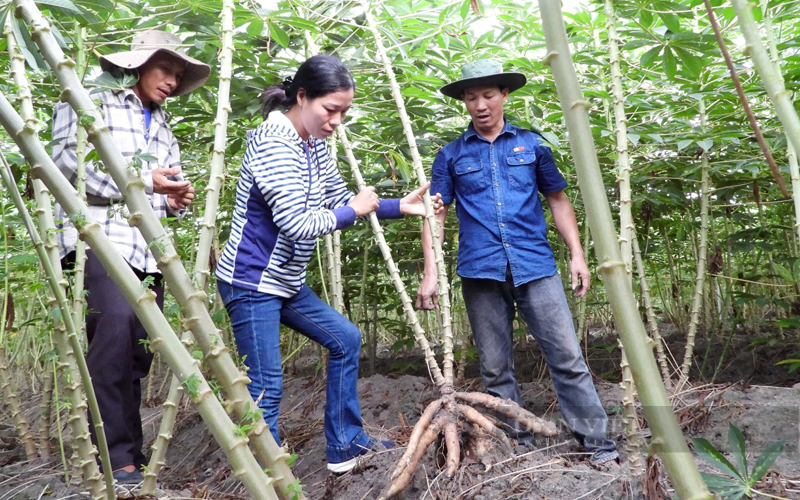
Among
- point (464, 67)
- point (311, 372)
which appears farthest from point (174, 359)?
point (311, 372)

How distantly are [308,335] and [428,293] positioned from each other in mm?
557

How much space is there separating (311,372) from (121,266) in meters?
4.14

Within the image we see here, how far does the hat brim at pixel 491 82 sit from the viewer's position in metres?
2.63

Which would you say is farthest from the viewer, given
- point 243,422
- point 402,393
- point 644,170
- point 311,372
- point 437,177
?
point 311,372

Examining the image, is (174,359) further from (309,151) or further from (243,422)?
(309,151)

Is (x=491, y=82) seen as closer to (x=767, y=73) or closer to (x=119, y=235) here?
(x=119, y=235)

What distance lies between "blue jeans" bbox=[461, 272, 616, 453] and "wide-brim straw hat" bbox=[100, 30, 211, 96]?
1.43 m

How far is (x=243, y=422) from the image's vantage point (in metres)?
0.92

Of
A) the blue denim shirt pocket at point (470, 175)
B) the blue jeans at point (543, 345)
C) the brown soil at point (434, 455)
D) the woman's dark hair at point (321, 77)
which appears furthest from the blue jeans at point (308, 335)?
the blue denim shirt pocket at point (470, 175)

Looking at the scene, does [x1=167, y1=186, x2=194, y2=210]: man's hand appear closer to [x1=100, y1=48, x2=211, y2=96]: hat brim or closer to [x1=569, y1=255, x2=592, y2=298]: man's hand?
[x1=100, y1=48, x2=211, y2=96]: hat brim

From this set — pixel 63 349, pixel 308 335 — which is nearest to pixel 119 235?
pixel 308 335

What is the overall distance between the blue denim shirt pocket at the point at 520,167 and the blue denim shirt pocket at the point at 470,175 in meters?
0.12

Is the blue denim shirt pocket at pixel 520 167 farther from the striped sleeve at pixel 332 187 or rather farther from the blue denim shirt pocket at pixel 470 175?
the striped sleeve at pixel 332 187

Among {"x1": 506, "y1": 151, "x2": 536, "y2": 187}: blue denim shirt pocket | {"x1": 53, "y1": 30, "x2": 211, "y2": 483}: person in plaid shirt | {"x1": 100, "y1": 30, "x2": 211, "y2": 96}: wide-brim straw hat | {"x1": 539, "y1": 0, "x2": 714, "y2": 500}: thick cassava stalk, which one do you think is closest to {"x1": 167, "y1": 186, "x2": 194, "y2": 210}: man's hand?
{"x1": 53, "y1": 30, "x2": 211, "y2": 483}: person in plaid shirt
